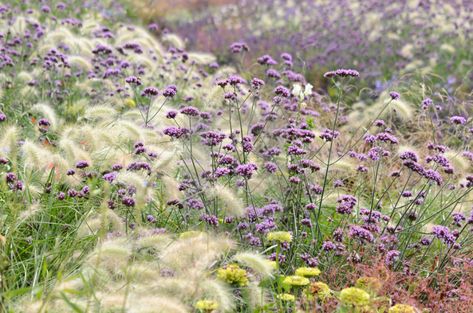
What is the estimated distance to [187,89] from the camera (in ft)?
23.2

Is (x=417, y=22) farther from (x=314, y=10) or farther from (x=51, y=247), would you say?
(x=51, y=247)

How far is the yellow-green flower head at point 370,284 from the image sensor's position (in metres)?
2.97

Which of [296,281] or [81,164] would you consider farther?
[81,164]

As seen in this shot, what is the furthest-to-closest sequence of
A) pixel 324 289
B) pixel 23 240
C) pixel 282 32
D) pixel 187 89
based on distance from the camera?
pixel 282 32 < pixel 187 89 < pixel 23 240 < pixel 324 289

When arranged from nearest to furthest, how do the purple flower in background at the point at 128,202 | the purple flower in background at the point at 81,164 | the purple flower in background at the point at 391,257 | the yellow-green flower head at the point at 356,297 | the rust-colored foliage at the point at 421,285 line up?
1. the yellow-green flower head at the point at 356,297
2. the rust-colored foliage at the point at 421,285
3. the purple flower in background at the point at 128,202
4. the purple flower in background at the point at 391,257
5. the purple flower in background at the point at 81,164

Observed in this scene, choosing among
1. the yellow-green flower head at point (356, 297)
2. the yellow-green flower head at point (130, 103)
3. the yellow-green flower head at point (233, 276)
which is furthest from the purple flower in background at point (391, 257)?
Answer: the yellow-green flower head at point (130, 103)

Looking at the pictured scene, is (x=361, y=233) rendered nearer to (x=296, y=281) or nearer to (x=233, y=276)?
(x=296, y=281)

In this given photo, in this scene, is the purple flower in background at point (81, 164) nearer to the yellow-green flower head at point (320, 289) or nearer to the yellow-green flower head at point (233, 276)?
the yellow-green flower head at point (233, 276)

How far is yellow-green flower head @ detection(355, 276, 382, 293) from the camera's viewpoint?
2969 millimetres

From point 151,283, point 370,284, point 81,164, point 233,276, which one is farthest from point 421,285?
point 81,164

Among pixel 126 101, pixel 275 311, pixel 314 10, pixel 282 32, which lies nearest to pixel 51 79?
pixel 126 101

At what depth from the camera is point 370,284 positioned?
301 centimetres

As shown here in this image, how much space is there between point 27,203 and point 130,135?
0.69 m

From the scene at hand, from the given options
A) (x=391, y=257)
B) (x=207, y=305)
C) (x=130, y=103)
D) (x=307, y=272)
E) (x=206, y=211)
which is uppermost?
(x=207, y=305)
